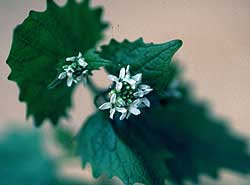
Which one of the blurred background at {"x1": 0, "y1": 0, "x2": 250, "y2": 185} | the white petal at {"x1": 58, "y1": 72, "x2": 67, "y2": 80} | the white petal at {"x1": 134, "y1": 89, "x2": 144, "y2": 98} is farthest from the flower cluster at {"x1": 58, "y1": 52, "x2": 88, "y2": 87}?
the blurred background at {"x1": 0, "y1": 0, "x2": 250, "y2": 185}

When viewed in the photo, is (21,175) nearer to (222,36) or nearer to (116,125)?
(116,125)

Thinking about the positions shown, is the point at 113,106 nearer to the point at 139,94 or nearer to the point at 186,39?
the point at 139,94

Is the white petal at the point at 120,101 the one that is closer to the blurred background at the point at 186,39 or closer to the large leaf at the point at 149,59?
the large leaf at the point at 149,59

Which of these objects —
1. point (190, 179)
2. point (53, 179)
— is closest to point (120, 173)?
point (190, 179)

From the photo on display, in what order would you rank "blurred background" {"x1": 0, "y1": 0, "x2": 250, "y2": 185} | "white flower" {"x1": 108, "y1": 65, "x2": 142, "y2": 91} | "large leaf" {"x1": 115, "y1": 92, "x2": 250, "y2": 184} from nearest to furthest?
1. "white flower" {"x1": 108, "y1": 65, "x2": 142, "y2": 91}
2. "large leaf" {"x1": 115, "y1": 92, "x2": 250, "y2": 184}
3. "blurred background" {"x1": 0, "y1": 0, "x2": 250, "y2": 185}

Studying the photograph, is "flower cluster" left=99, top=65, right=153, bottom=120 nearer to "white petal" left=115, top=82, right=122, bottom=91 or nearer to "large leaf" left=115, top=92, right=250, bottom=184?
"white petal" left=115, top=82, right=122, bottom=91

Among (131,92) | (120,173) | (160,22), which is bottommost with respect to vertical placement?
(120,173)

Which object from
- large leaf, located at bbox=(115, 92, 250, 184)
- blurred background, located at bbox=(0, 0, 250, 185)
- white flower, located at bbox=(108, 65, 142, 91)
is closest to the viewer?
white flower, located at bbox=(108, 65, 142, 91)
